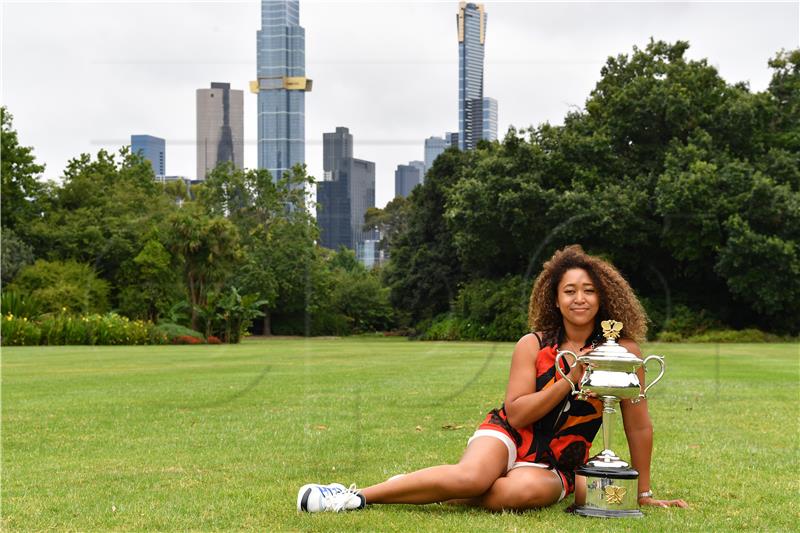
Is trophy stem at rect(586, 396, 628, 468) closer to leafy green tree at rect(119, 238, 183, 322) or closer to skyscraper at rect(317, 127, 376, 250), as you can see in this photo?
leafy green tree at rect(119, 238, 183, 322)

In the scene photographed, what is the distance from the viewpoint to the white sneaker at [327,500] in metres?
5.04

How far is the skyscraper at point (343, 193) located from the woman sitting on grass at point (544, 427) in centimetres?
4935

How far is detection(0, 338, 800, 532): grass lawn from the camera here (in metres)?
4.99

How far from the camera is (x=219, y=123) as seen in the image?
86125 mm

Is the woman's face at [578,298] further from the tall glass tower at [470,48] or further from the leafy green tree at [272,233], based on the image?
the tall glass tower at [470,48]

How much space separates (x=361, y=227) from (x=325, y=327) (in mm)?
19026

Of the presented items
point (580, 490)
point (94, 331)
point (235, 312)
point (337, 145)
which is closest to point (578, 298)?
point (580, 490)

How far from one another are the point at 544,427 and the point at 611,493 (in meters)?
0.57

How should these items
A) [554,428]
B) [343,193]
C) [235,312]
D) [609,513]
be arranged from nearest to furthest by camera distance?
1. [609,513]
2. [554,428]
3. [235,312]
4. [343,193]

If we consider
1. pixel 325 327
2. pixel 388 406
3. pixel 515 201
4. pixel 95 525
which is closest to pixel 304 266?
pixel 325 327

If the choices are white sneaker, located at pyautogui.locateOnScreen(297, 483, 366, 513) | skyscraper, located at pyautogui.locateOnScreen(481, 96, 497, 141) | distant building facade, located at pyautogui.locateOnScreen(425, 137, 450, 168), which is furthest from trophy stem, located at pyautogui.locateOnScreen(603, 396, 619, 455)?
skyscraper, located at pyautogui.locateOnScreen(481, 96, 497, 141)

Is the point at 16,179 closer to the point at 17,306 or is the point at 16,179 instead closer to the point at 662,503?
the point at 17,306

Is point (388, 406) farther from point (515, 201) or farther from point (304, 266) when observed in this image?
point (304, 266)

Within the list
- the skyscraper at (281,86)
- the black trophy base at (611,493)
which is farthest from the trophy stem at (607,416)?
the skyscraper at (281,86)
